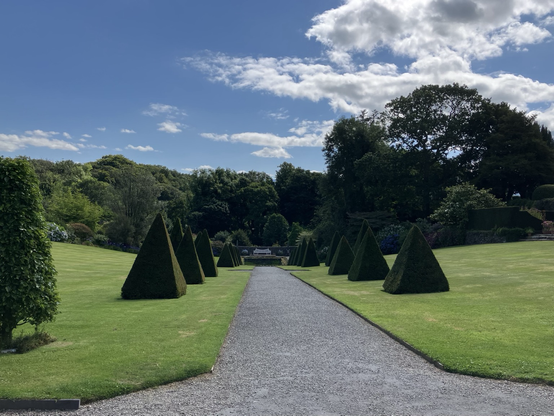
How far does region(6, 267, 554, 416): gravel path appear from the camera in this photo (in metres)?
5.31

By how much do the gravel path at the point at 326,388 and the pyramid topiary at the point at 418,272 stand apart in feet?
23.7

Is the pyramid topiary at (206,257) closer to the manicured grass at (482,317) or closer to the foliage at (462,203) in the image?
the manicured grass at (482,317)

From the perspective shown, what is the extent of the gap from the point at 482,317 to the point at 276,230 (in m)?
71.2

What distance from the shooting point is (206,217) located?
278 ft

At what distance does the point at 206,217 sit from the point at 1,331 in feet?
254

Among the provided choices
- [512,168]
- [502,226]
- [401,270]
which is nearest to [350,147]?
[512,168]

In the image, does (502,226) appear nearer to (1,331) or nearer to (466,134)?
(466,134)

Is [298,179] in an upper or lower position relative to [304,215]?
upper

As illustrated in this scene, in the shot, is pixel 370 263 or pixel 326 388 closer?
pixel 326 388

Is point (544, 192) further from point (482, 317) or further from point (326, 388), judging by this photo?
point (326, 388)

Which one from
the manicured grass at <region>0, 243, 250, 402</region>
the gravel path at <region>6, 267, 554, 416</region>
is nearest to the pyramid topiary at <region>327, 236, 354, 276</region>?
the manicured grass at <region>0, 243, 250, 402</region>

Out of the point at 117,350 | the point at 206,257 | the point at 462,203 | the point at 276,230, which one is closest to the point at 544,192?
the point at 462,203

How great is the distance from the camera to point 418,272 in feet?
52.5

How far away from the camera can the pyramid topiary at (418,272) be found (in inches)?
627
